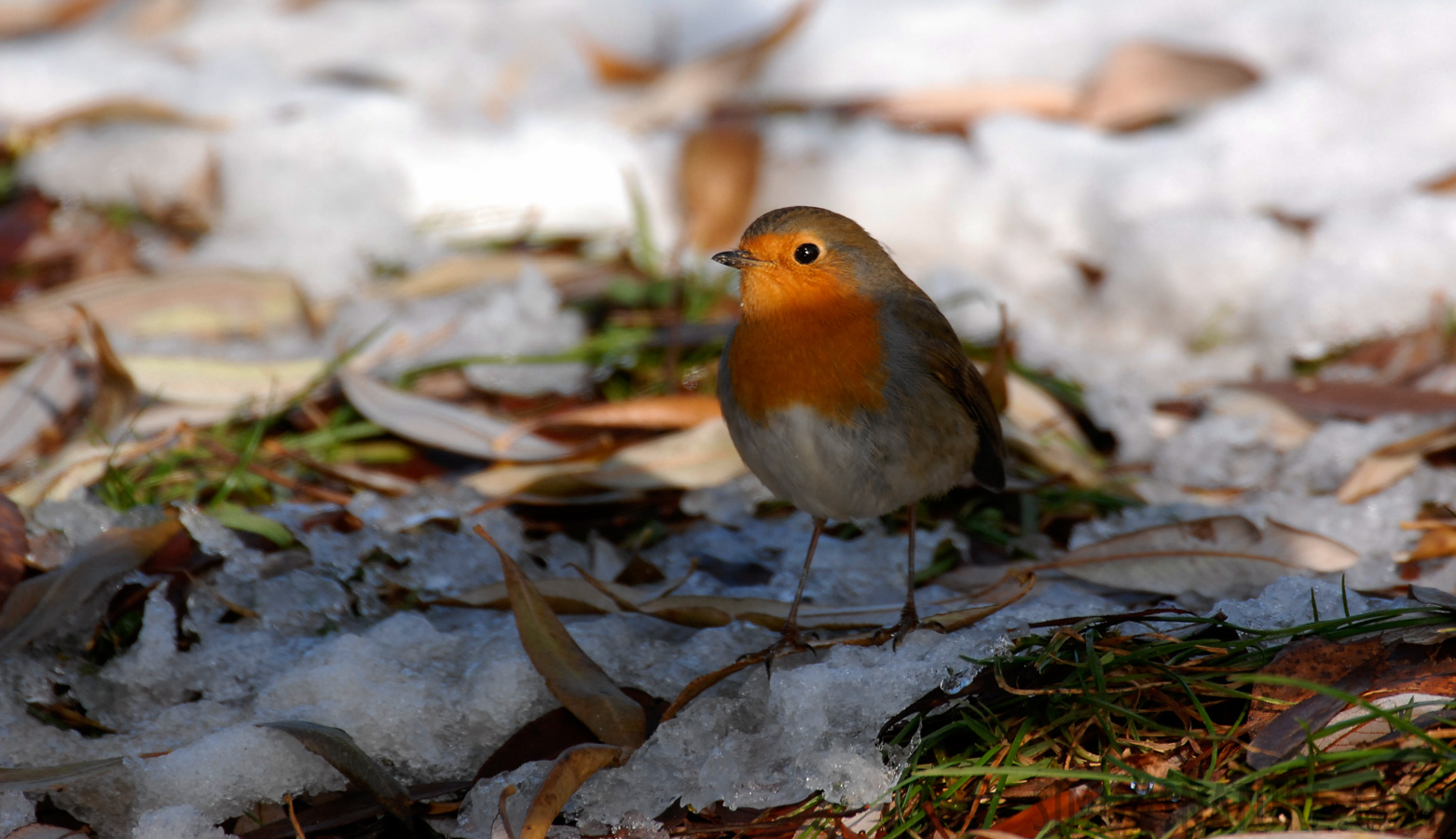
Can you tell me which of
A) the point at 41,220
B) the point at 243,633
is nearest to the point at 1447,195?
the point at 243,633

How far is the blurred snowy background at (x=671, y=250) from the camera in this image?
6.93 feet

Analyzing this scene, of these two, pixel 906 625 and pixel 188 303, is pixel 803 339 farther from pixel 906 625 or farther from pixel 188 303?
pixel 188 303

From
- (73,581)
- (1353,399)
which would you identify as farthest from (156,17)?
(1353,399)

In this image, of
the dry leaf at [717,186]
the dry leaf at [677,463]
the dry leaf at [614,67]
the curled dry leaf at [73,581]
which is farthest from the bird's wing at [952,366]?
the dry leaf at [614,67]

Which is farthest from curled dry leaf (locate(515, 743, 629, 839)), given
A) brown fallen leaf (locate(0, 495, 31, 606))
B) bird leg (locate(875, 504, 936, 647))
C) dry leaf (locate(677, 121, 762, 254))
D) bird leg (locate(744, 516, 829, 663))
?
dry leaf (locate(677, 121, 762, 254))

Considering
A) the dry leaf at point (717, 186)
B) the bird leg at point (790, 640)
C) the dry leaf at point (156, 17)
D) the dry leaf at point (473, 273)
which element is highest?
the dry leaf at point (156, 17)

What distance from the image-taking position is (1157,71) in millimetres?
5062

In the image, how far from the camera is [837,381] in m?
2.35

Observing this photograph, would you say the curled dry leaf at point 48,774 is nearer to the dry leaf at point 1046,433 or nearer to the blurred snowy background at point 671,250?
the blurred snowy background at point 671,250

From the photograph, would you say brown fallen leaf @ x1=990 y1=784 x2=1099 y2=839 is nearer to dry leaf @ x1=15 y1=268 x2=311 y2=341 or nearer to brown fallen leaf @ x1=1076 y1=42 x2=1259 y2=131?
dry leaf @ x1=15 y1=268 x2=311 y2=341

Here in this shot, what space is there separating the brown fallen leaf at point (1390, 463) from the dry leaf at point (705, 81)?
3.13m

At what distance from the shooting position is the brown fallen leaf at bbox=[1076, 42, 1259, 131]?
501cm

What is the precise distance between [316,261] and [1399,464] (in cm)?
347

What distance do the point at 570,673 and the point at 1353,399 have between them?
2.57 m
